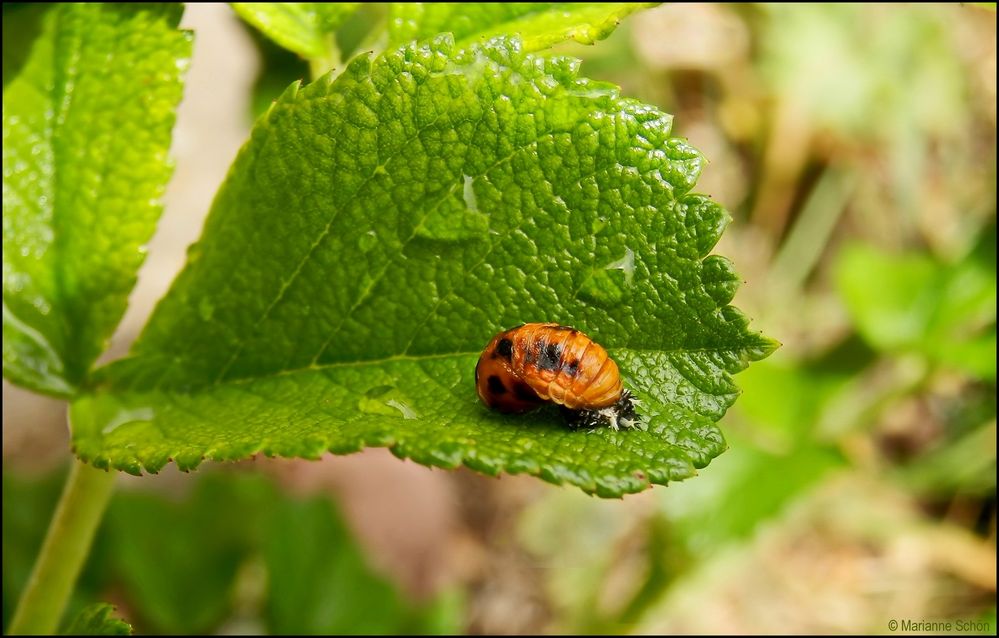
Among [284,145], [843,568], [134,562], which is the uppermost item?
[284,145]

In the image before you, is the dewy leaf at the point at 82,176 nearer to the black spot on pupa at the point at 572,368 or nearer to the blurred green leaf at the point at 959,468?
the black spot on pupa at the point at 572,368

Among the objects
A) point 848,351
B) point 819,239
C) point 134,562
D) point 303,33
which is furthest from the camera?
point 819,239

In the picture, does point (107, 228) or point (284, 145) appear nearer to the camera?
point (284, 145)

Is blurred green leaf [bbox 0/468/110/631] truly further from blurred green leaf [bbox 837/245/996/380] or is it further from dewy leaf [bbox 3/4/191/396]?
blurred green leaf [bbox 837/245/996/380]

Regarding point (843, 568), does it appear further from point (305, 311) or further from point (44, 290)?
point (44, 290)

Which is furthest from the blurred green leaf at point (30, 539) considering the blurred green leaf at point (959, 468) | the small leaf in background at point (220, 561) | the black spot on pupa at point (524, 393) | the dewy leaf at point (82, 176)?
the blurred green leaf at point (959, 468)

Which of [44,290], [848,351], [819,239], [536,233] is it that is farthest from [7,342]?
[819,239]

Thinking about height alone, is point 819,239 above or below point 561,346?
below
